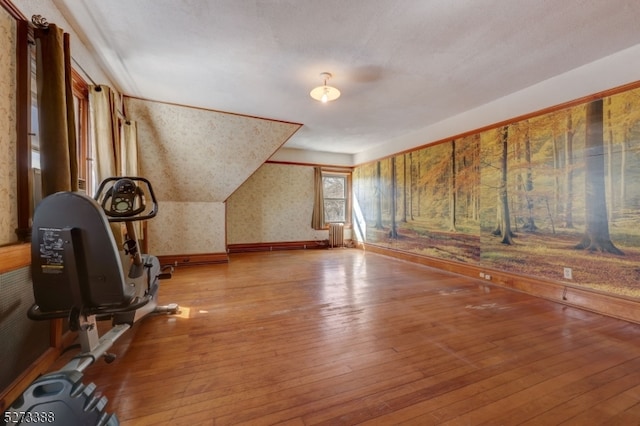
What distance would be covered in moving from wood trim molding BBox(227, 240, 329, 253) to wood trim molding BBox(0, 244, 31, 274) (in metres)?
4.98

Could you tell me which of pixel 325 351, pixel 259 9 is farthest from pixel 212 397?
pixel 259 9

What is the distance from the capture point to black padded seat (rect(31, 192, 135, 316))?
1.27m

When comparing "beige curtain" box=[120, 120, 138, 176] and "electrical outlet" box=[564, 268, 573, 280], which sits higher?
"beige curtain" box=[120, 120, 138, 176]

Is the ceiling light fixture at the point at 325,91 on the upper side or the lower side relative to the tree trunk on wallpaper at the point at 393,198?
upper

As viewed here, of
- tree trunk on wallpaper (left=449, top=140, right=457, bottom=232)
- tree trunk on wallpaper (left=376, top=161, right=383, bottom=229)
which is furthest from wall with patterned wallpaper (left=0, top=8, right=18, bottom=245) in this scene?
tree trunk on wallpaper (left=376, top=161, right=383, bottom=229)

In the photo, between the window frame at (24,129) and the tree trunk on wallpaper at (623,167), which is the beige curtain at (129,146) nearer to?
the window frame at (24,129)

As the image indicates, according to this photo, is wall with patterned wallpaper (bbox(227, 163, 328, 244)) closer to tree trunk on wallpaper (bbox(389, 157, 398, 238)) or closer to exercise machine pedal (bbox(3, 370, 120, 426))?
tree trunk on wallpaper (bbox(389, 157, 398, 238))

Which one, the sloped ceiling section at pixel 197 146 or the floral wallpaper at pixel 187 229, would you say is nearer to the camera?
the sloped ceiling section at pixel 197 146

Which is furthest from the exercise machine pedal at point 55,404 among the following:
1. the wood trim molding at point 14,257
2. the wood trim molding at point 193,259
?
the wood trim molding at point 193,259

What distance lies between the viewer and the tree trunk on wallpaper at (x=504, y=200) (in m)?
3.74

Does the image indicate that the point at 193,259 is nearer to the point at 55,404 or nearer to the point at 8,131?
the point at 8,131

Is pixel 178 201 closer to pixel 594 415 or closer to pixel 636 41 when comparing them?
pixel 594 415

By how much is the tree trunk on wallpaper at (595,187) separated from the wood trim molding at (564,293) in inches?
19.8

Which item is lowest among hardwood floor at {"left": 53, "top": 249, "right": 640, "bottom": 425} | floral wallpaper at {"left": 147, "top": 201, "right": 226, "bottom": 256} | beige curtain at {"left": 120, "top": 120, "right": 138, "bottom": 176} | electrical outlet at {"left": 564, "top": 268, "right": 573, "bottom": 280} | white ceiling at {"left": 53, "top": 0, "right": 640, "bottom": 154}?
hardwood floor at {"left": 53, "top": 249, "right": 640, "bottom": 425}
